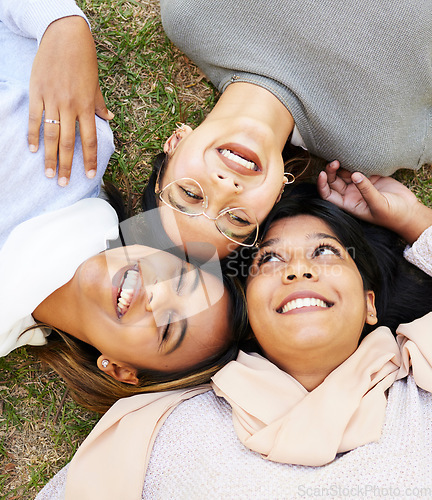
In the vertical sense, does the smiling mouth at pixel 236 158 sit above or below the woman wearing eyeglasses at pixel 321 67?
below

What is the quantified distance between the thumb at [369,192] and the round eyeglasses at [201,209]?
498 mm

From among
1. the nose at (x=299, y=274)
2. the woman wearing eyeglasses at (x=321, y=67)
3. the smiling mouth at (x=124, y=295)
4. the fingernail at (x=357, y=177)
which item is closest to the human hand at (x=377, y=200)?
the fingernail at (x=357, y=177)

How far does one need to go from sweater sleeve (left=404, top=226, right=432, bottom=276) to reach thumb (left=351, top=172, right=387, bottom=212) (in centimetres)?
20

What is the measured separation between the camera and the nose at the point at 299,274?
1.68 m

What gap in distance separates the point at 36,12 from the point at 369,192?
1.44 meters

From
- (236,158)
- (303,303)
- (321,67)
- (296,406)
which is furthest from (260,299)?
(321,67)

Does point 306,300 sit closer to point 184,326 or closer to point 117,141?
point 184,326

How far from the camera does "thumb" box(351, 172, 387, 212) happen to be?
1919mm

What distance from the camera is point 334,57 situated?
5.96ft

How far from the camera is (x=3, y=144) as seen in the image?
1.76 meters

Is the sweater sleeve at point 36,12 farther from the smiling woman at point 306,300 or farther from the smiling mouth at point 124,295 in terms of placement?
the smiling woman at point 306,300

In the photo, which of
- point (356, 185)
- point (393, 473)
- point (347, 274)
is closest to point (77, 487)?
point (393, 473)

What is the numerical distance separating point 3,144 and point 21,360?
0.94 m

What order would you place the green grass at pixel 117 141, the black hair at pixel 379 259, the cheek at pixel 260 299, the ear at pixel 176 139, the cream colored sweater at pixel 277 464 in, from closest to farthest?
the cream colored sweater at pixel 277 464
the cheek at pixel 260 299
the ear at pixel 176 139
the black hair at pixel 379 259
the green grass at pixel 117 141
